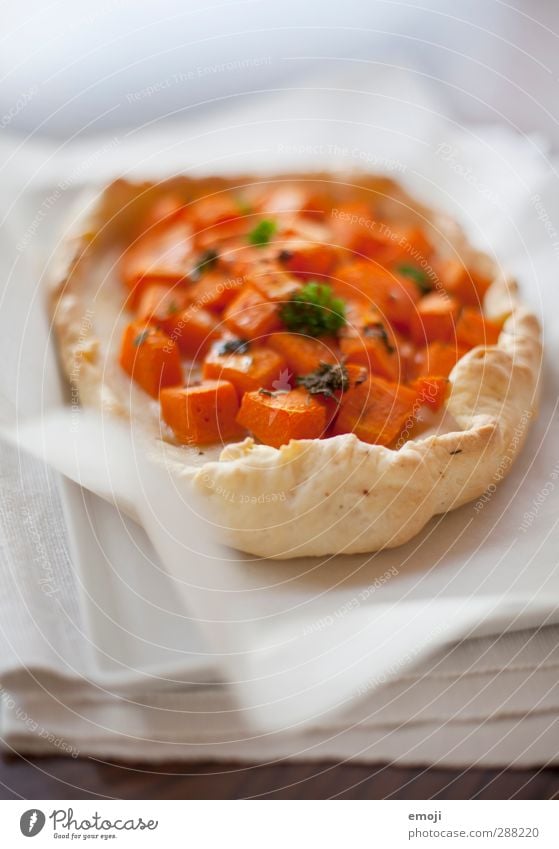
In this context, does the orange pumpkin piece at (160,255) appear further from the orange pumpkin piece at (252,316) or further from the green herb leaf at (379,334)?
the green herb leaf at (379,334)

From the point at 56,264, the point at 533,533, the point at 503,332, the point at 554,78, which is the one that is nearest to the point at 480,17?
the point at 554,78

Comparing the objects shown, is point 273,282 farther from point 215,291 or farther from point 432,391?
point 432,391

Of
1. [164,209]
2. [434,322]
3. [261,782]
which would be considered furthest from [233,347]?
[261,782]

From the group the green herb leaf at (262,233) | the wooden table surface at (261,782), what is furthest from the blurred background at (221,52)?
the wooden table surface at (261,782)

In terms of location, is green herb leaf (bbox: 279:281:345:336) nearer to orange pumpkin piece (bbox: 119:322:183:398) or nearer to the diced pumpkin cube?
the diced pumpkin cube

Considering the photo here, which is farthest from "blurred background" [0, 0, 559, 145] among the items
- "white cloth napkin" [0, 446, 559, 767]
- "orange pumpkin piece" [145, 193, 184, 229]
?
"white cloth napkin" [0, 446, 559, 767]

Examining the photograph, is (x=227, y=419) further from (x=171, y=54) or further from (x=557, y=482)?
(x=171, y=54)
